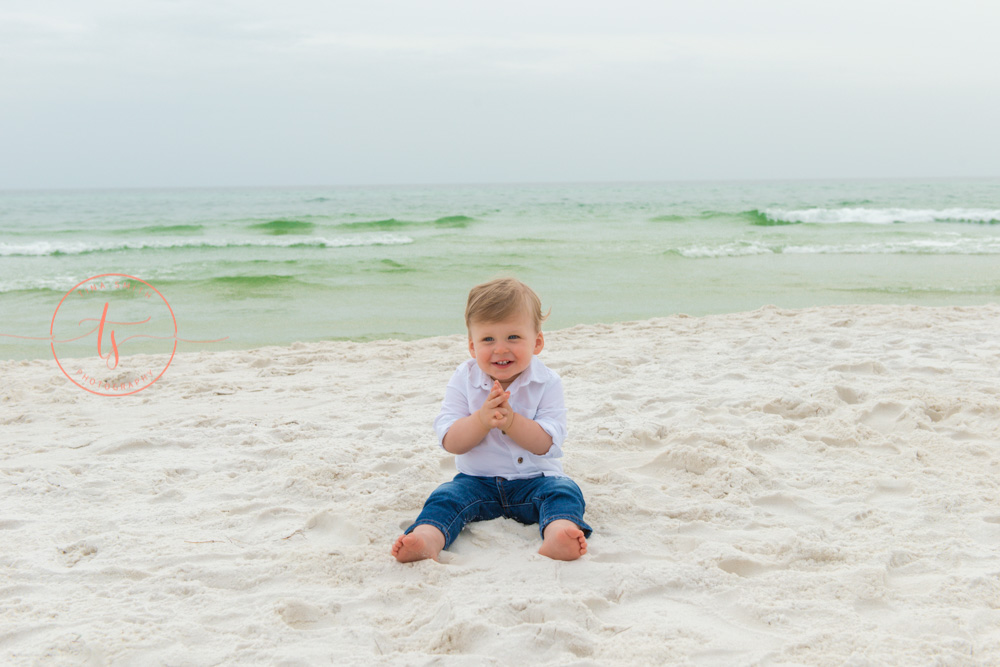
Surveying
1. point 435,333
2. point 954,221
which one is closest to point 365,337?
point 435,333

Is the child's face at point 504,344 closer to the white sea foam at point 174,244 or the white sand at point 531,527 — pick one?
the white sand at point 531,527

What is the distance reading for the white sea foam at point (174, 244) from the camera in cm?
1494

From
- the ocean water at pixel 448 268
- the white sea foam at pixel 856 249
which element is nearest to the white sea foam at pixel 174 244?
the ocean water at pixel 448 268

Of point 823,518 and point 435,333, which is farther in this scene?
point 435,333

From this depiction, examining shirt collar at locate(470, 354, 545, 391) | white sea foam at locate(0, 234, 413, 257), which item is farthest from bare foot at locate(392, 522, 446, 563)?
white sea foam at locate(0, 234, 413, 257)

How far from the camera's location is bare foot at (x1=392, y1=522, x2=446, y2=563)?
2273 mm

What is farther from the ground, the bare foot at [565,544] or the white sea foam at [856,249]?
the white sea foam at [856,249]

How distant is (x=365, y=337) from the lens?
6.80m

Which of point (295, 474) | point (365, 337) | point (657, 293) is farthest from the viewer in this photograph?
point (657, 293)

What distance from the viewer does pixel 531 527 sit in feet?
8.54

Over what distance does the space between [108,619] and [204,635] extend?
0.94 feet

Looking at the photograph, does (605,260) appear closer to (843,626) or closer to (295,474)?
(295,474)

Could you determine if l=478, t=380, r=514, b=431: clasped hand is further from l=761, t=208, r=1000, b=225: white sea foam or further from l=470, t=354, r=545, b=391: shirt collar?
l=761, t=208, r=1000, b=225: white sea foam

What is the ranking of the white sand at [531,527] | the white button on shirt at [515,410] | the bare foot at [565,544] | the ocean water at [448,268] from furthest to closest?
the ocean water at [448,268], the white button on shirt at [515,410], the bare foot at [565,544], the white sand at [531,527]
